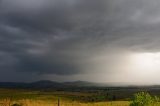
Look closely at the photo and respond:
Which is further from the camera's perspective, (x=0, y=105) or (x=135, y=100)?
(x=0, y=105)

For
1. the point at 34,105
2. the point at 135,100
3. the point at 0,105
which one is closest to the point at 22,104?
the point at 34,105

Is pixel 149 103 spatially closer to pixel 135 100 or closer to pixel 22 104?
pixel 135 100

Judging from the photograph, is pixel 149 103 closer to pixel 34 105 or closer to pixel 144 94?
pixel 144 94

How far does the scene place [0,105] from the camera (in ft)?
119

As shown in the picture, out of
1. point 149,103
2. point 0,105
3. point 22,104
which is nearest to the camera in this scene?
point 149,103

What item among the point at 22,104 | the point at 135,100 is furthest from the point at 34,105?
the point at 135,100

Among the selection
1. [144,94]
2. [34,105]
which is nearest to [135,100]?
[144,94]

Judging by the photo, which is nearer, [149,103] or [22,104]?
[149,103]

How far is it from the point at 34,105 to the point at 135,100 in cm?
1593

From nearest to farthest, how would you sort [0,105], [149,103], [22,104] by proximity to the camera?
[149,103]
[0,105]
[22,104]

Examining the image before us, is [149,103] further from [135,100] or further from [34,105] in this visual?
[34,105]

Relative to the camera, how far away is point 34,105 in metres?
42.4

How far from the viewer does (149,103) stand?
32.6 metres

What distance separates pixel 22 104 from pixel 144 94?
1814 cm
